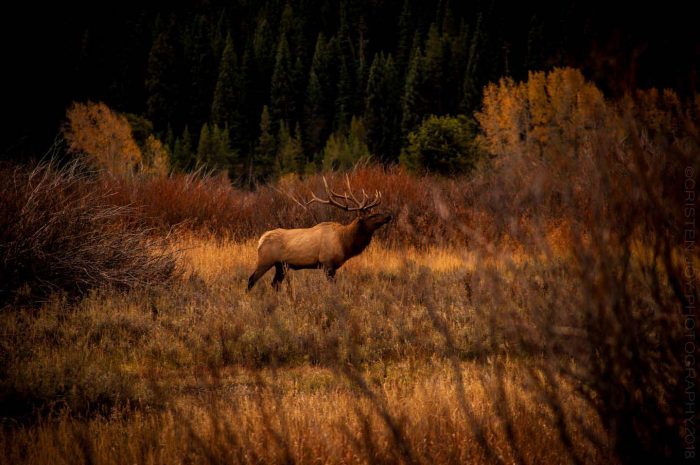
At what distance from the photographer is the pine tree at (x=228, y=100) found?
255 ft

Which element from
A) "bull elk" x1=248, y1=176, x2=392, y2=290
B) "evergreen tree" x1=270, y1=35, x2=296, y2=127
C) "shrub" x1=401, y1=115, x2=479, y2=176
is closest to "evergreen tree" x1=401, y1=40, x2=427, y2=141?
"evergreen tree" x1=270, y1=35, x2=296, y2=127

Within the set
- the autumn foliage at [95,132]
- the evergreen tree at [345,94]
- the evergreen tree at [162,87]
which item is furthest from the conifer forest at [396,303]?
the evergreen tree at [162,87]

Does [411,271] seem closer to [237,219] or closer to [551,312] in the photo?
[237,219]

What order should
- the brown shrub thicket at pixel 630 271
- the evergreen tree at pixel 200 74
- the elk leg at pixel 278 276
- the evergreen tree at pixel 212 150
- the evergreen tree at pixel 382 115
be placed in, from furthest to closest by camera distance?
the evergreen tree at pixel 200 74 < the evergreen tree at pixel 382 115 < the evergreen tree at pixel 212 150 < the elk leg at pixel 278 276 < the brown shrub thicket at pixel 630 271

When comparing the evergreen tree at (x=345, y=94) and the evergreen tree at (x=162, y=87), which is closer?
the evergreen tree at (x=345, y=94)

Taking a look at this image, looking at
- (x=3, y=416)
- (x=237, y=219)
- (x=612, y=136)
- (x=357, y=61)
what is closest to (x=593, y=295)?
(x=612, y=136)

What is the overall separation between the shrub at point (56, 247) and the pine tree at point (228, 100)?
71.4 metres

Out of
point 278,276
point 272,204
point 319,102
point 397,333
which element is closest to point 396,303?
point 397,333

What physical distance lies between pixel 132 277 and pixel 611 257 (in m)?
6.85

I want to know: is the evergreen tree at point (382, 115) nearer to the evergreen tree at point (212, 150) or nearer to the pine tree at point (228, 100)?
the evergreen tree at point (212, 150)

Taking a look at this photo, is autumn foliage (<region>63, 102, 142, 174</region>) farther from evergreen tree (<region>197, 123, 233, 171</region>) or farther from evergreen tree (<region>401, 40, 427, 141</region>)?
evergreen tree (<region>401, 40, 427, 141</region>)

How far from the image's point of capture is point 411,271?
29.6 feet

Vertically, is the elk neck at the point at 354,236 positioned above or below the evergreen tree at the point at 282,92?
below

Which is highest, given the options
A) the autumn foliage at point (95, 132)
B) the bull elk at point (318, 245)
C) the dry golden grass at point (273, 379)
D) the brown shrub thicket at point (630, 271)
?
the autumn foliage at point (95, 132)
